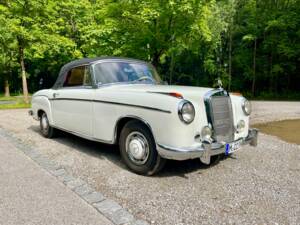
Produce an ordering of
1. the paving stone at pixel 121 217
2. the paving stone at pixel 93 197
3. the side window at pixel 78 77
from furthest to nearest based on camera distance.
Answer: the side window at pixel 78 77, the paving stone at pixel 93 197, the paving stone at pixel 121 217

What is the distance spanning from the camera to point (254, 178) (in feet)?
12.3

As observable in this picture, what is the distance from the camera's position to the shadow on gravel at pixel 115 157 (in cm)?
406

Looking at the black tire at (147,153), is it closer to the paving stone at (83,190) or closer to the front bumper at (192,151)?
the front bumper at (192,151)

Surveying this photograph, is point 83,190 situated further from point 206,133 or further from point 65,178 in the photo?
point 206,133

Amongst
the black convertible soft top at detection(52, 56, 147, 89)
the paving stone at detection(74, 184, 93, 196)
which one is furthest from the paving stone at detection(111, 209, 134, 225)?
the black convertible soft top at detection(52, 56, 147, 89)

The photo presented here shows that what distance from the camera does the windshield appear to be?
4.60 metres

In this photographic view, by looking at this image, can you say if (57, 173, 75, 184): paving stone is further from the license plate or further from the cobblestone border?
the license plate

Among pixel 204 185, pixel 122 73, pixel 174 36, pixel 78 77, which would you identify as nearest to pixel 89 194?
pixel 204 185

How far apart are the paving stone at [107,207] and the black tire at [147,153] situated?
868mm

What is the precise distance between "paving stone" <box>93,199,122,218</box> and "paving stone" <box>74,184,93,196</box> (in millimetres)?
366

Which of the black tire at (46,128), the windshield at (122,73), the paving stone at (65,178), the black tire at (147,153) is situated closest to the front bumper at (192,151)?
the black tire at (147,153)

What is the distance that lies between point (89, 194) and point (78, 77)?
102 inches

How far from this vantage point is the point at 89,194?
326 centimetres

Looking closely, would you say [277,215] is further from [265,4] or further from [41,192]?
[265,4]
